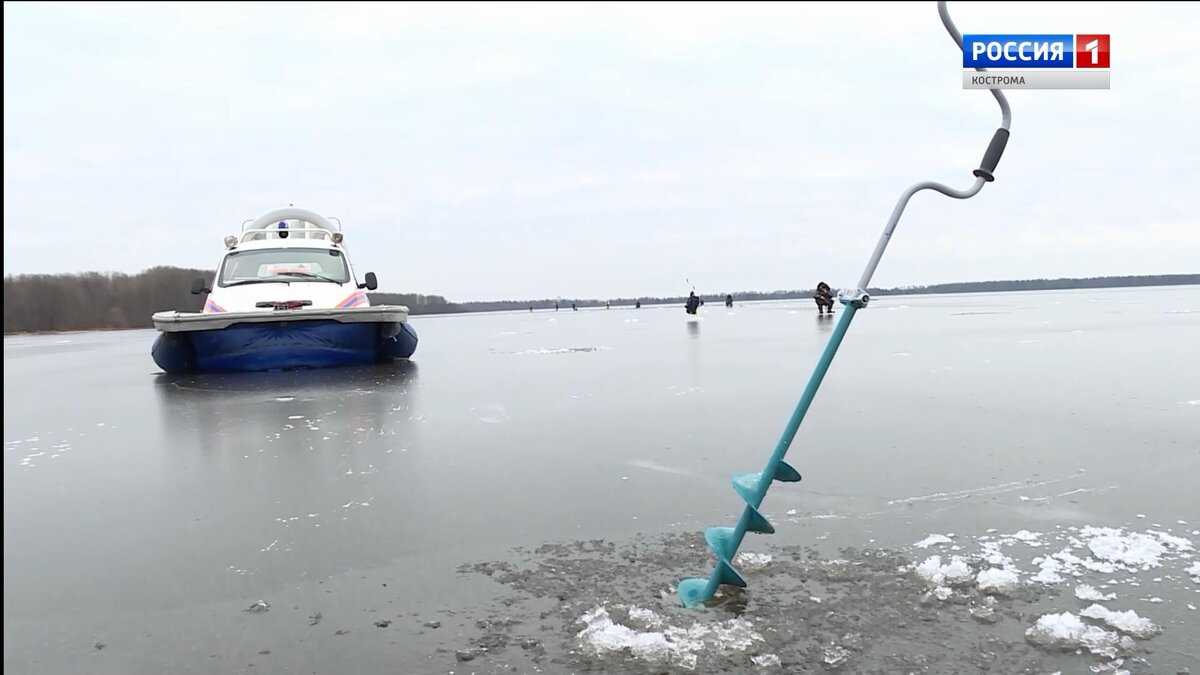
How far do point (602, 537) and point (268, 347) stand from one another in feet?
30.9

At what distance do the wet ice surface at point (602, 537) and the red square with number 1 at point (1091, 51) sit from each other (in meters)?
2.06

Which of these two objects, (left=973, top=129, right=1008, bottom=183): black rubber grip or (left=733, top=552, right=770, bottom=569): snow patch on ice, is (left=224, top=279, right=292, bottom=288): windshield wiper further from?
(left=973, top=129, right=1008, bottom=183): black rubber grip

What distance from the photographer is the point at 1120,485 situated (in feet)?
14.3

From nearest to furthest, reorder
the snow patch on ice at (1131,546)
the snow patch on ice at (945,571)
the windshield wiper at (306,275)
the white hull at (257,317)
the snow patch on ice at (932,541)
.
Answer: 1. the snow patch on ice at (945,571)
2. the snow patch on ice at (1131,546)
3. the snow patch on ice at (932,541)
4. the white hull at (257,317)
5. the windshield wiper at (306,275)

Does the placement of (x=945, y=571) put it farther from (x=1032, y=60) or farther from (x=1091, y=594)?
(x=1032, y=60)

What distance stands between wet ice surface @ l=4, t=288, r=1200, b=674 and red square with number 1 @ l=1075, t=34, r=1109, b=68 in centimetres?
206

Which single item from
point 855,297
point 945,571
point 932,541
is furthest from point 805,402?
point 932,541

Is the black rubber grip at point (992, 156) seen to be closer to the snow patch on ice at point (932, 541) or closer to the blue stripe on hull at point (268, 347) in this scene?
the snow patch on ice at point (932, 541)

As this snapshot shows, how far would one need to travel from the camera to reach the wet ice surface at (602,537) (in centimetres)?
256

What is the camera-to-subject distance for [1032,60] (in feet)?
10.9

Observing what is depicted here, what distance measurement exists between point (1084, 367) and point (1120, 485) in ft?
22.4

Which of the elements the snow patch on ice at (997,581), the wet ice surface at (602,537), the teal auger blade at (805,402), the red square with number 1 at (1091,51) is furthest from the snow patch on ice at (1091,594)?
the red square with number 1 at (1091,51)

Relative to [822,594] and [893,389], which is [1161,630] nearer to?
[822,594]

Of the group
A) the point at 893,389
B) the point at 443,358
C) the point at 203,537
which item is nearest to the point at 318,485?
the point at 203,537
